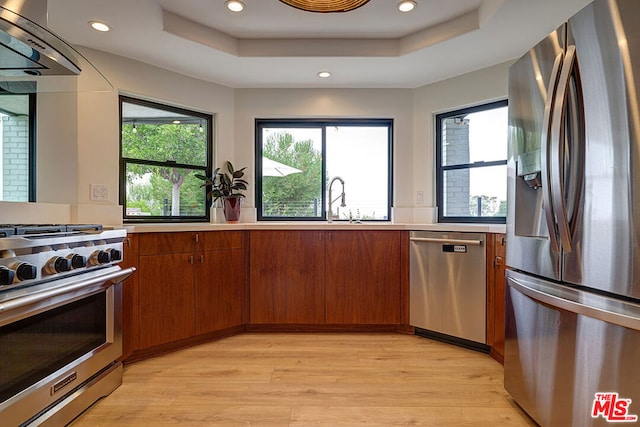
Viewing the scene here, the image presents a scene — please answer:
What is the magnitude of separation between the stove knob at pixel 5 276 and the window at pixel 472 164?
2.99m

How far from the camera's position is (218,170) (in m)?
3.13

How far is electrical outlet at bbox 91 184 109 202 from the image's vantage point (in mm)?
2531

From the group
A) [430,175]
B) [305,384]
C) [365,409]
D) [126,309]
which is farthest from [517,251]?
[126,309]

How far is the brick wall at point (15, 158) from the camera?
2.16m

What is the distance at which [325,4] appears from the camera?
1678 millimetres

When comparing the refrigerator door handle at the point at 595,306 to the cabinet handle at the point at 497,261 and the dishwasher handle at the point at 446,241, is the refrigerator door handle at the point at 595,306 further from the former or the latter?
the dishwasher handle at the point at 446,241

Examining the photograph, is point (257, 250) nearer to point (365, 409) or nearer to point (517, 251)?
point (365, 409)

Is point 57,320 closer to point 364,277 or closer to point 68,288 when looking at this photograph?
point 68,288

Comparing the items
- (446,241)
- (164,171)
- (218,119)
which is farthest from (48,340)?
(446,241)

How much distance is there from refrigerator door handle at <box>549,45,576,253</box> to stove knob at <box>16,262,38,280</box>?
6.69 feet

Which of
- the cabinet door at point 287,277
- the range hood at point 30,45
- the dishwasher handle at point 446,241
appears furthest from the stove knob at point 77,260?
the dishwasher handle at point 446,241

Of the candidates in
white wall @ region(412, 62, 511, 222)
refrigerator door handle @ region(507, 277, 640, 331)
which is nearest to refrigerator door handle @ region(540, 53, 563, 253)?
refrigerator door handle @ region(507, 277, 640, 331)

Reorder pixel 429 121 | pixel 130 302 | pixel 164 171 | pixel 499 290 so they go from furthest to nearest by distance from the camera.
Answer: pixel 429 121 → pixel 164 171 → pixel 499 290 → pixel 130 302

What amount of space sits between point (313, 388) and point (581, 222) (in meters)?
1.54
